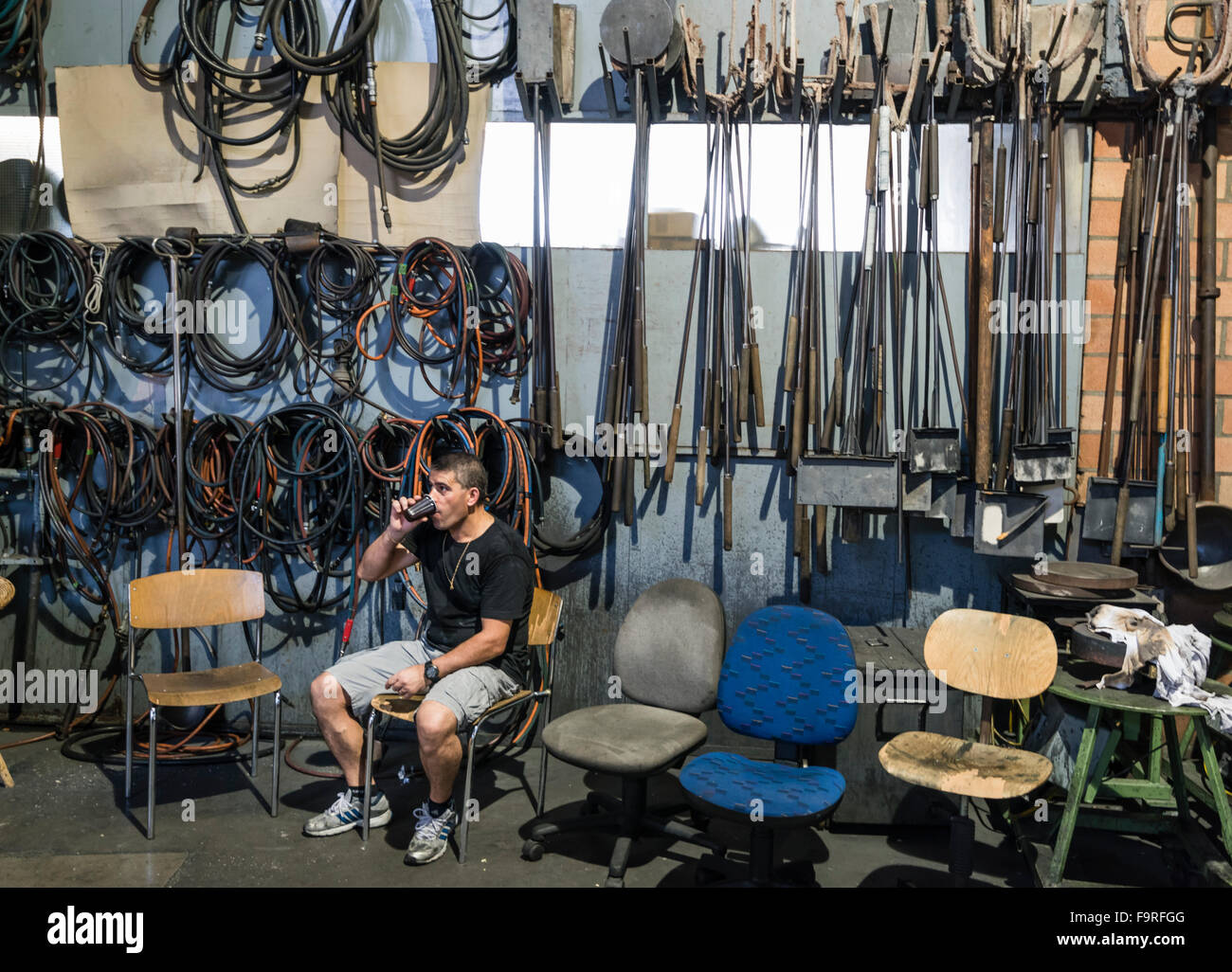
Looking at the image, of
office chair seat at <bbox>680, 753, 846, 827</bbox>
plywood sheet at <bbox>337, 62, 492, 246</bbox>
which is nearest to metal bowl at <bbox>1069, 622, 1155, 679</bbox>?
office chair seat at <bbox>680, 753, 846, 827</bbox>

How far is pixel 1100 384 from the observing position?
376cm

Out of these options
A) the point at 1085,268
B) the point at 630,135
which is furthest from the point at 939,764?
the point at 630,135

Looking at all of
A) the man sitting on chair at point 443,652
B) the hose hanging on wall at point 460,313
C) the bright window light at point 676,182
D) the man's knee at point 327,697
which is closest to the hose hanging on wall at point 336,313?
the hose hanging on wall at point 460,313

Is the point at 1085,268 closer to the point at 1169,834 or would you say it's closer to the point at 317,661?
the point at 1169,834

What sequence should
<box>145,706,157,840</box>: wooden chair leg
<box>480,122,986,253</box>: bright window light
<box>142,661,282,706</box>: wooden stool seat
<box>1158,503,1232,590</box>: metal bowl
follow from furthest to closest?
1. <box>480,122,986,253</box>: bright window light
2. <box>1158,503,1232,590</box>: metal bowl
3. <box>142,661,282,706</box>: wooden stool seat
4. <box>145,706,157,840</box>: wooden chair leg

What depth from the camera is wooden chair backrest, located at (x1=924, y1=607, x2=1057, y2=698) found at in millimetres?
2857

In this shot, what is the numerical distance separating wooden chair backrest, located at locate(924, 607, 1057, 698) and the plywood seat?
0.18 m

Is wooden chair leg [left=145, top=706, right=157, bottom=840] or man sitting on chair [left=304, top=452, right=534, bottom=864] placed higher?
man sitting on chair [left=304, top=452, right=534, bottom=864]

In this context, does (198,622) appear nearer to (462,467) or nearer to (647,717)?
(462,467)

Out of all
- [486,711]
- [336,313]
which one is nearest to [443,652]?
[486,711]

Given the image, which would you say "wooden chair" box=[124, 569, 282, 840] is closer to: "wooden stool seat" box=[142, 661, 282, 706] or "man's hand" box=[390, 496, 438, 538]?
"wooden stool seat" box=[142, 661, 282, 706]

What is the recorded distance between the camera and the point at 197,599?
11.6ft

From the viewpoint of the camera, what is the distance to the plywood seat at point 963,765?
2557 mm

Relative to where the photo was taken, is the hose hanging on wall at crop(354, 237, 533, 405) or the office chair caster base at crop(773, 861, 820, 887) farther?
the hose hanging on wall at crop(354, 237, 533, 405)
